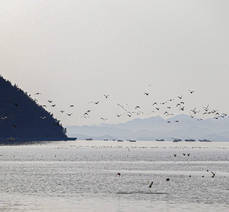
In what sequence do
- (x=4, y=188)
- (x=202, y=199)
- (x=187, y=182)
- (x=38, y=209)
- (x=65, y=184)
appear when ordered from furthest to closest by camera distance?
(x=187, y=182)
(x=65, y=184)
(x=4, y=188)
(x=202, y=199)
(x=38, y=209)

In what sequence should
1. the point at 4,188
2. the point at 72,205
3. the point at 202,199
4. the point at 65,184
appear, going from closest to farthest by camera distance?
1. the point at 72,205
2. the point at 202,199
3. the point at 4,188
4. the point at 65,184

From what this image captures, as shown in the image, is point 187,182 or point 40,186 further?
point 187,182

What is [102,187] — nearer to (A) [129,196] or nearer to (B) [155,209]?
(A) [129,196]

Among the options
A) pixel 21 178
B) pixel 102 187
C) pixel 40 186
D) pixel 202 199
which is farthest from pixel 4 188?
pixel 202 199

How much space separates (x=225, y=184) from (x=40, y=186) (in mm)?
27956

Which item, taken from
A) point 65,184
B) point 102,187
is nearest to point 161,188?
point 102,187

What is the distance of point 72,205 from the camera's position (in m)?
65.9

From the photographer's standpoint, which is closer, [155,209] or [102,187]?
[155,209]

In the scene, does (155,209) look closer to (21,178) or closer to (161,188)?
(161,188)

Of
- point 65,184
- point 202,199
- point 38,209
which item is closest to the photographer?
point 38,209

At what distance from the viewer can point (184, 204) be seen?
224 ft

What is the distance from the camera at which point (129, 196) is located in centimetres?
7669

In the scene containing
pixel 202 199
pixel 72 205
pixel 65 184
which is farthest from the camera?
pixel 65 184

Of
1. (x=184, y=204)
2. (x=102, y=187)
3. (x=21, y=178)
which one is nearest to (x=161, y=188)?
(x=102, y=187)
